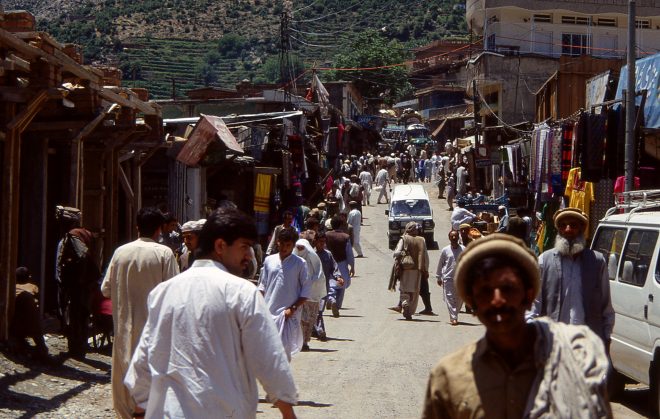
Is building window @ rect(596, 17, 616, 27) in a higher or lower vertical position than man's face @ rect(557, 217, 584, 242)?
higher

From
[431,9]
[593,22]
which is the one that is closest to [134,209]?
[593,22]

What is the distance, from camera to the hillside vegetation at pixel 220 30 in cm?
10250

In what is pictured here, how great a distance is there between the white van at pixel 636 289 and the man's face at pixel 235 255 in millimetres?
5356

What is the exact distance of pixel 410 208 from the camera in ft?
112

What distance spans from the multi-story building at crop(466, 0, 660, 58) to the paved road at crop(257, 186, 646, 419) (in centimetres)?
3224

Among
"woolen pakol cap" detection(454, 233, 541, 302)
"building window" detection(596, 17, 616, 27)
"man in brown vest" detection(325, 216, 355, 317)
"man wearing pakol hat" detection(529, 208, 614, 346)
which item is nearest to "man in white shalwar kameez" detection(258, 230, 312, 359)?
"man wearing pakol hat" detection(529, 208, 614, 346)

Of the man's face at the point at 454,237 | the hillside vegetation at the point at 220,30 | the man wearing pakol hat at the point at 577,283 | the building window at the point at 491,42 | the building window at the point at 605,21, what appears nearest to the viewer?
the man wearing pakol hat at the point at 577,283

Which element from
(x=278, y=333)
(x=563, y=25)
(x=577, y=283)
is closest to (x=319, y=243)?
(x=577, y=283)

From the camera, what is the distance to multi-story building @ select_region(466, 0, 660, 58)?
53719 mm

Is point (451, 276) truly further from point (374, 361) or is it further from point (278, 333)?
point (278, 333)

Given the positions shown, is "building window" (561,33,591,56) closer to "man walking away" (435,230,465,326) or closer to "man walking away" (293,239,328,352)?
"man walking away" (435,230,465,326)

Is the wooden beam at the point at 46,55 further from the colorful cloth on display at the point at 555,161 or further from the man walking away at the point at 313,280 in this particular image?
the colorful cloth on display at the point at 555,161

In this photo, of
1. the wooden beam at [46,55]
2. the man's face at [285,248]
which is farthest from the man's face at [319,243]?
the man's face at [285,248]

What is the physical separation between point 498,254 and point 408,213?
30.5 m
